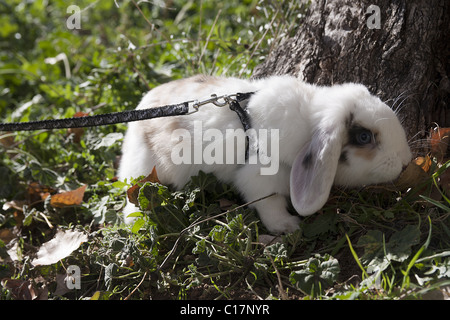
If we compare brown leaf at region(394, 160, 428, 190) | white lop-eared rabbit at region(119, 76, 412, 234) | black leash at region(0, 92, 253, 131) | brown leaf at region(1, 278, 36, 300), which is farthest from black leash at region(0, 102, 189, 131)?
brown leaf at region(394, 160, 428, 190)

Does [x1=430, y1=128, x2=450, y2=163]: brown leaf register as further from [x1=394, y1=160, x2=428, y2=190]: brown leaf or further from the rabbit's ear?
the rabbit's ear

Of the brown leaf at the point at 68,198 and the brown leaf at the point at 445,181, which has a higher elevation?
the brown leaf at the point at 445,181

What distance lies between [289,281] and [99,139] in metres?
1.91

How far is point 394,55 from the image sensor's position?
314 cm

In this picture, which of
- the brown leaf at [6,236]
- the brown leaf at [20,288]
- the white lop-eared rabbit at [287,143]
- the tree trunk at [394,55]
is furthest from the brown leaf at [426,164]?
the brown leaf at [6,236]

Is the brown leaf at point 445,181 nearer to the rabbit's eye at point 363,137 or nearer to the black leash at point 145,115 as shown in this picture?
the rabbit's eye at point 363,137

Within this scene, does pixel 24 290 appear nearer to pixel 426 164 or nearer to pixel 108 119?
pixel 108 119

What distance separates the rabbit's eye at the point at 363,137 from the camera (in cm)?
267

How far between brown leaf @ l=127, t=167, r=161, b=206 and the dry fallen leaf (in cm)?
34

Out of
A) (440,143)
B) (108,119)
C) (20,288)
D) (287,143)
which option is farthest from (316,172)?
(20,288)

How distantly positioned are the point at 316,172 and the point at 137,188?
1014 millimetres

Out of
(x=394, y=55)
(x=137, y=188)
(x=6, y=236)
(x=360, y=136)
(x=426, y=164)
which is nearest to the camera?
(x=360, y=136)

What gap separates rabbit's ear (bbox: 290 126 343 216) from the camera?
99.5 inches

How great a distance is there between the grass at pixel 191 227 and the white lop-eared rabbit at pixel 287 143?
12cm
